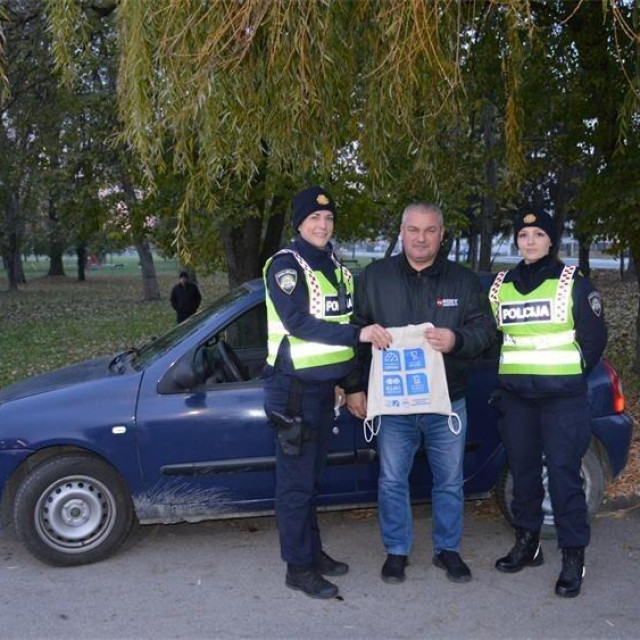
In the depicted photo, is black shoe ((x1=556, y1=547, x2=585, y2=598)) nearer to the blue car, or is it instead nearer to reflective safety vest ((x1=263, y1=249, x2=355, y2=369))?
the blue car

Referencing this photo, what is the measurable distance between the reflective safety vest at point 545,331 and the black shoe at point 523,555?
946mm

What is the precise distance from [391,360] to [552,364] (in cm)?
79

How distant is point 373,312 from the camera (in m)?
4.07

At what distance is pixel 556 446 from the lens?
157 inches

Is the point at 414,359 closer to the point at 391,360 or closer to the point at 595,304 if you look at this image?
the point at 391,360

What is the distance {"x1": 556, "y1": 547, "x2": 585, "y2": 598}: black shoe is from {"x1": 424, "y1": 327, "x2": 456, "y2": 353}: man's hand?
1206 mm

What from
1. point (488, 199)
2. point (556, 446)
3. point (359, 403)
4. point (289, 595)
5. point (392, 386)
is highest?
point (488, 199)

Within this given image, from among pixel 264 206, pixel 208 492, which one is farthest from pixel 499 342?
pixel 264 206

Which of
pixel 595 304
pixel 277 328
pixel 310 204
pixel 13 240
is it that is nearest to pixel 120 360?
pixel 277 328

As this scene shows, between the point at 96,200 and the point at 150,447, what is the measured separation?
7799 millimetres

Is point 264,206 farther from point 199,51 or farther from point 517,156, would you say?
point 199,51

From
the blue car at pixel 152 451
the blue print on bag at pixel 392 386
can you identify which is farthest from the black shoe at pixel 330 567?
the blue print on bag at pixel 392 386

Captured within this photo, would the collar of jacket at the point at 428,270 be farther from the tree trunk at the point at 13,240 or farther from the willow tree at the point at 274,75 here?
the tree trunk at the point at 13,240

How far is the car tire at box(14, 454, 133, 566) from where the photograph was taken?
14.2ft
